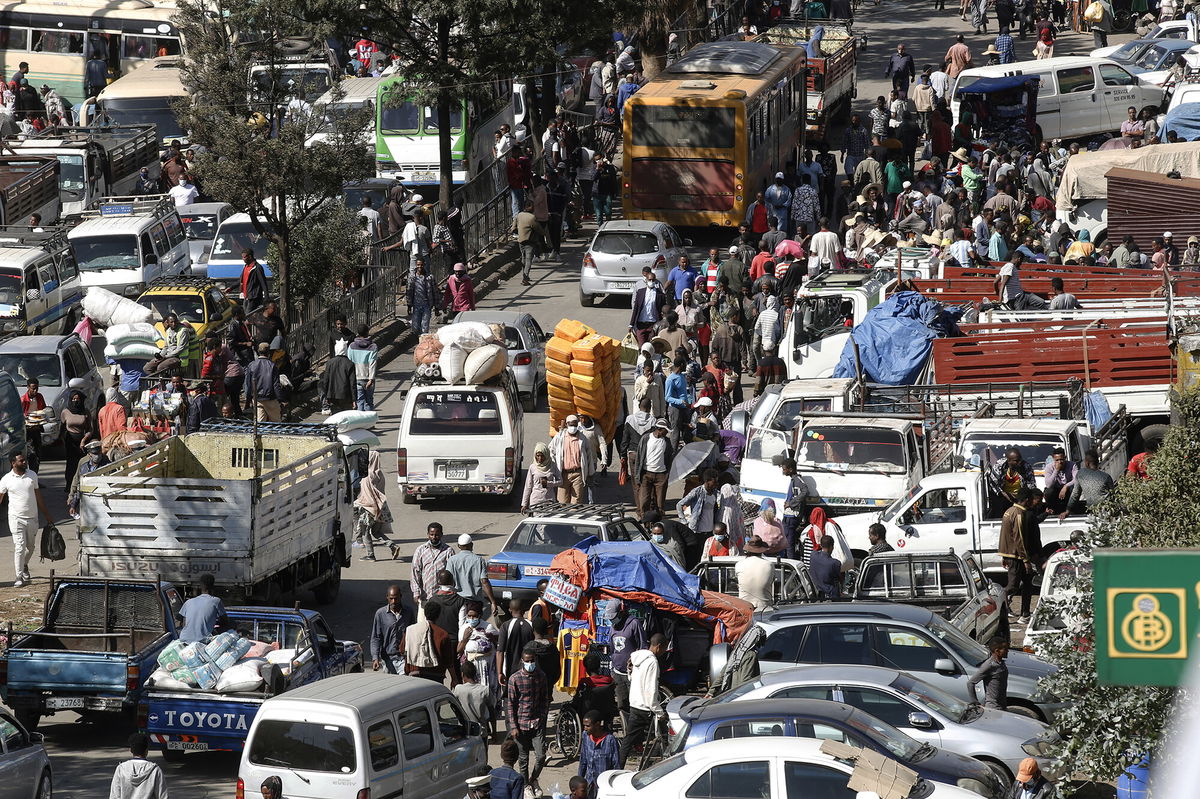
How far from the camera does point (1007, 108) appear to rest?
39.1 meters

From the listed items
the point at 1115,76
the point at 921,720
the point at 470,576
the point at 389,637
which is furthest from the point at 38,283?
the point at 1115,76

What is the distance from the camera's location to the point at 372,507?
21.2 meters

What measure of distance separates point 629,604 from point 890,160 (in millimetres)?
22444

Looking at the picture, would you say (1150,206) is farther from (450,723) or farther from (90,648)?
(90,648)

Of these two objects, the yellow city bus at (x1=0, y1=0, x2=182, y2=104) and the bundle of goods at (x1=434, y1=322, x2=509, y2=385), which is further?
the yellow city bus at (x1=0, y1=0, x2=182, y2=104)

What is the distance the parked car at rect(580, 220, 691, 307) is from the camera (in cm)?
3225

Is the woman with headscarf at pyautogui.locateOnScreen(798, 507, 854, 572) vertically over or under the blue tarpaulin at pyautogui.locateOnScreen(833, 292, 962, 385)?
under

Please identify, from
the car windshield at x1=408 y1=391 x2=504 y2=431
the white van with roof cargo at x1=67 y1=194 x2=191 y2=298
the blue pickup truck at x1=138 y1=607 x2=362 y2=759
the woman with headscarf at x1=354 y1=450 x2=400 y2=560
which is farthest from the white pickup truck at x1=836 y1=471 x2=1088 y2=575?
the white van with roof cargo at x1=67 y1=194 x2=191 y2=298

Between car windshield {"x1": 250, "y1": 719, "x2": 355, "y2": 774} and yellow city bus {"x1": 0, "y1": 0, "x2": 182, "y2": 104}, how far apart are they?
40.6 meters

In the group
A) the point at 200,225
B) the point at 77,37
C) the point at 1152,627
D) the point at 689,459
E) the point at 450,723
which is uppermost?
the point at 1152,627

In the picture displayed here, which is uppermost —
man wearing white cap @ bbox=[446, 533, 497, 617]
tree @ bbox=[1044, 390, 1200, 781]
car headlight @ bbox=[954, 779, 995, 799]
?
tree @ bbox=[1044, 390, 1200, 781]

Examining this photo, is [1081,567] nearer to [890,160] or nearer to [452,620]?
[452,620]

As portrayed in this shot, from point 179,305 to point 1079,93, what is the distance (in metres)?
20.1

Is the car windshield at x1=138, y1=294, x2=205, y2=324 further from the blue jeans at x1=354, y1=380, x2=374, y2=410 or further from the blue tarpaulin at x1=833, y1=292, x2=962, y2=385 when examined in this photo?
the blue tarpaulin at x1=833, y1=292, x2=962, y2=385
